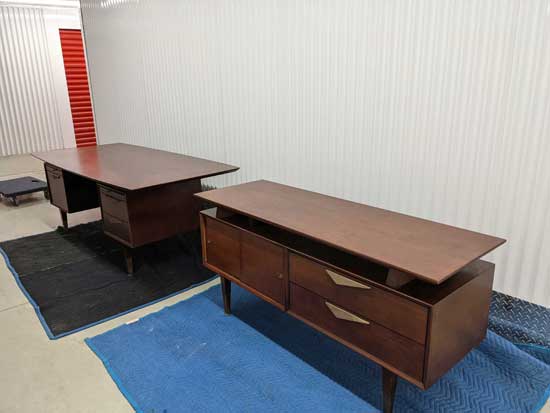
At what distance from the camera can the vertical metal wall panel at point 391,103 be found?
6.95 ft

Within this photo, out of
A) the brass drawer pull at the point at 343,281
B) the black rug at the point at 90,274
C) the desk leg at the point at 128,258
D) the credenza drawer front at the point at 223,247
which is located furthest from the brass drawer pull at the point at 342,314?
the desk leg at the point at 128,258

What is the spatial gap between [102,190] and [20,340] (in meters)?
1.18

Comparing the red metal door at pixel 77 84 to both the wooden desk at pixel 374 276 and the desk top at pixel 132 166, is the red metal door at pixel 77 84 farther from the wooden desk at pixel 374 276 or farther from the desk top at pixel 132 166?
the wooden desk at pixel 374 276

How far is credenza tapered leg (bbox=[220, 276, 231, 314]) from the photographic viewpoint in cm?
268

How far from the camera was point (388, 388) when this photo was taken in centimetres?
184

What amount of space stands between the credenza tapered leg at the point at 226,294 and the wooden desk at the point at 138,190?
799 millimetres

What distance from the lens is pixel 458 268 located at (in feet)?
5.22

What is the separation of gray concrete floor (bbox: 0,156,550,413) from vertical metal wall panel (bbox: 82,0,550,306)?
1.03 m

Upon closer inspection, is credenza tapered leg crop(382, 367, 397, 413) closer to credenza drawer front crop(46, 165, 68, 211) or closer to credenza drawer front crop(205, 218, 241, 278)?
credenza drawer front crop(205, 218, 241, 278)

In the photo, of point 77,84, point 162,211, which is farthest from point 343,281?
point 77,84

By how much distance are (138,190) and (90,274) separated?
957 millimetres

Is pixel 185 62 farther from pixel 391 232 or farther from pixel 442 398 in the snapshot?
pixel 442 398

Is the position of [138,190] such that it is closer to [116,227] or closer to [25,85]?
[116,227]

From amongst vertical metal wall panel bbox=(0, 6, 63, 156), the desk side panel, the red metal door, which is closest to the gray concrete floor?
the desk side panel
